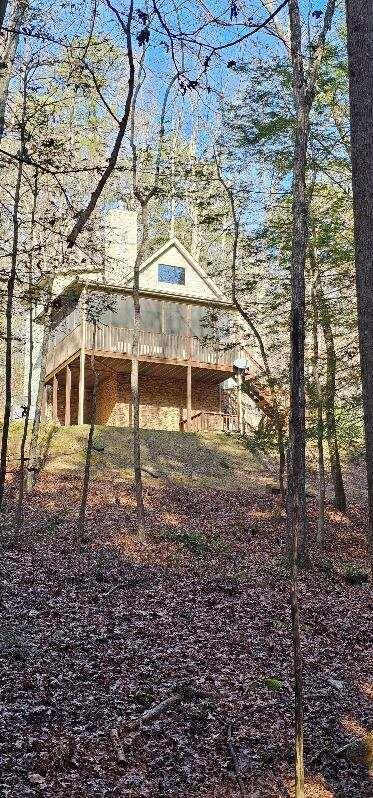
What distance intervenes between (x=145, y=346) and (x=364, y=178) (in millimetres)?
21665

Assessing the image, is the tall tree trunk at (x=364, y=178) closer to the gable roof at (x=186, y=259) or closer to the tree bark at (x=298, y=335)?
the tree bark at (x=298, y=335)

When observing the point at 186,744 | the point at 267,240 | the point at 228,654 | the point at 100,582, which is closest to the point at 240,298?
the point at 267,240

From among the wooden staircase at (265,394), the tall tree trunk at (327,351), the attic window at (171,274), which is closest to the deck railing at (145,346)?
the attic window at (171,274)

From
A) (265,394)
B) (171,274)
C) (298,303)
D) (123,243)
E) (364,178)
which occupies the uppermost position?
(123,243)

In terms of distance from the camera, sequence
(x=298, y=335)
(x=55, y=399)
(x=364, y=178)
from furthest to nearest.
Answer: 1. (x=55, y=399)
2. (x=298, y=335)
3. (x=364, y=178)

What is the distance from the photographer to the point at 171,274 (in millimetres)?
27812

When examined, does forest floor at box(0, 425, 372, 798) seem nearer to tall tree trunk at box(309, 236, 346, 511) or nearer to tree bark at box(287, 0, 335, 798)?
tree bark at box(287, 0, 335, 798)

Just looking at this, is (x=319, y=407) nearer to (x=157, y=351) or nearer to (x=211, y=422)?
(x=157, y=351)

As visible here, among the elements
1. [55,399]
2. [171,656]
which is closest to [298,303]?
[171,656]

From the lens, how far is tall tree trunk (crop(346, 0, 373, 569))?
411 centimetres

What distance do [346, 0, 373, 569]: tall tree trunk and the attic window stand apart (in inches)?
924

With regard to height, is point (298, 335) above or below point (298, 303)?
below

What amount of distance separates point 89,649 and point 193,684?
1.41 metres

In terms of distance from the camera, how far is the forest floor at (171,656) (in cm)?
518
